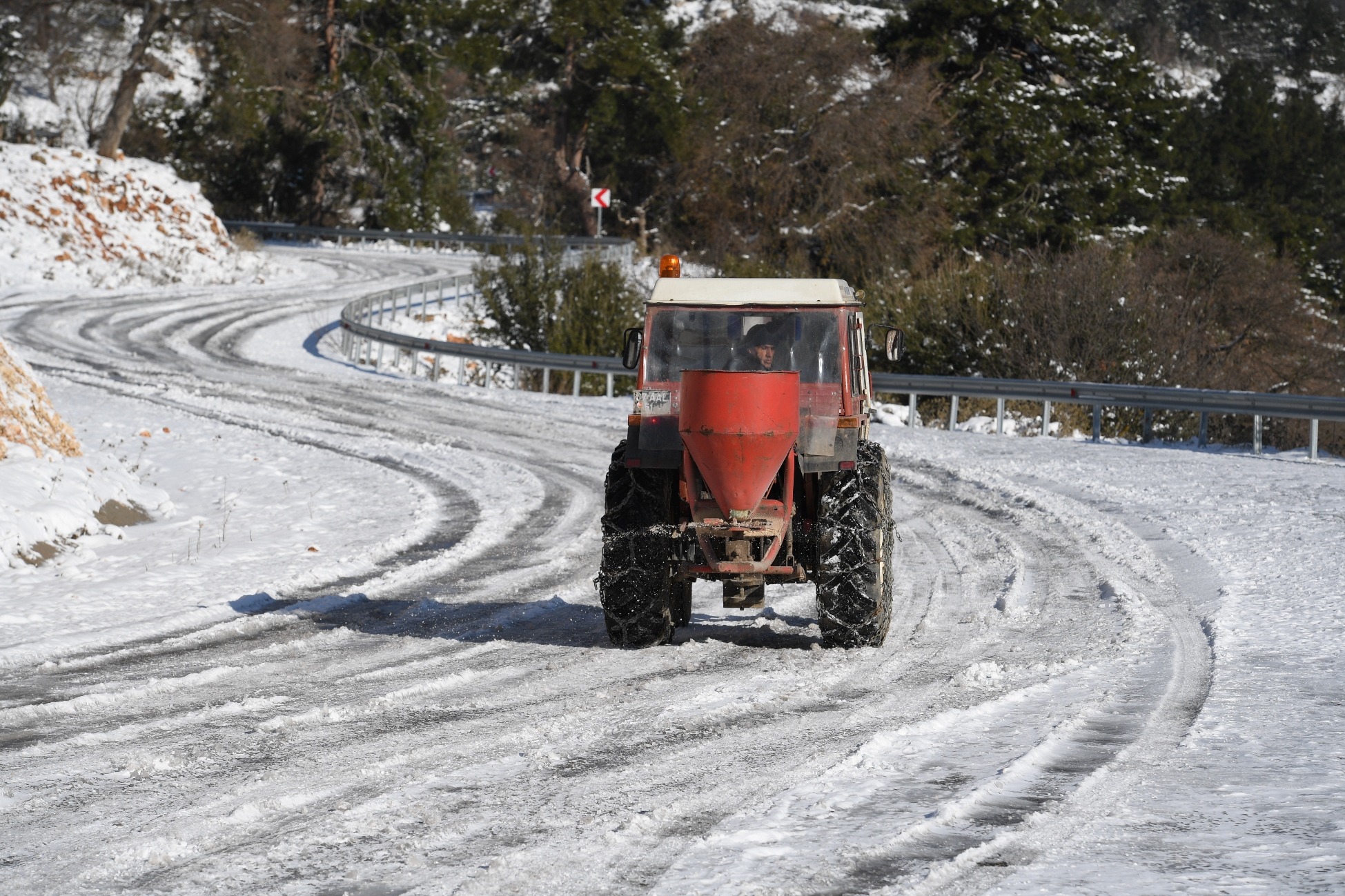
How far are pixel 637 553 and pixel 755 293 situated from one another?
5.90 ft

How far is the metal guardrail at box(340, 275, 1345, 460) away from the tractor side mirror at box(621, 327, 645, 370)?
8833 mm

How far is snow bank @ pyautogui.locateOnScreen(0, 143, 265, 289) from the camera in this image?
1547 inches

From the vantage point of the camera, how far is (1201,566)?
11.3 m

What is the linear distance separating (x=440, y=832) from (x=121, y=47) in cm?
7742

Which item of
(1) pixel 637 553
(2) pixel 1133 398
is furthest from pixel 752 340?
(2) pixel 1133 398

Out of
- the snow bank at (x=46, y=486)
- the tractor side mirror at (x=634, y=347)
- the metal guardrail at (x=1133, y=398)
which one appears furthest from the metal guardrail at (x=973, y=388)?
the tractor side mirror at (x=634, y=347)

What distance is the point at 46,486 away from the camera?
42.0ft

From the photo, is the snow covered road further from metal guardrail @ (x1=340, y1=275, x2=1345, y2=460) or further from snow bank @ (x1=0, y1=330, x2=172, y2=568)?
metal guardrail @ (x1=340, y1=275, x2=1345, y2=460)

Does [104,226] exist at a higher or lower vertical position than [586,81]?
A: lower

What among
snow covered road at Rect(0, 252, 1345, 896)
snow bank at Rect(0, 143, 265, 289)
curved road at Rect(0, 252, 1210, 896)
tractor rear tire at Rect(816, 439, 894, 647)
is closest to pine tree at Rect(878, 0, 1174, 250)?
snow bank at Rect(0, 143, 265, 289)

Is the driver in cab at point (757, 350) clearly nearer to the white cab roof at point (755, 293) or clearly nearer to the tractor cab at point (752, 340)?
the tractor cab at point (752, 340)

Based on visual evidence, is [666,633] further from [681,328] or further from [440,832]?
[440,832]

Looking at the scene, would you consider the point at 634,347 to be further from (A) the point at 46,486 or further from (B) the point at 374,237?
(B) the point at 374,237

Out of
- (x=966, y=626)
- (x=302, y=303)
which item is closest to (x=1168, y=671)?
(x=966, y=626)
